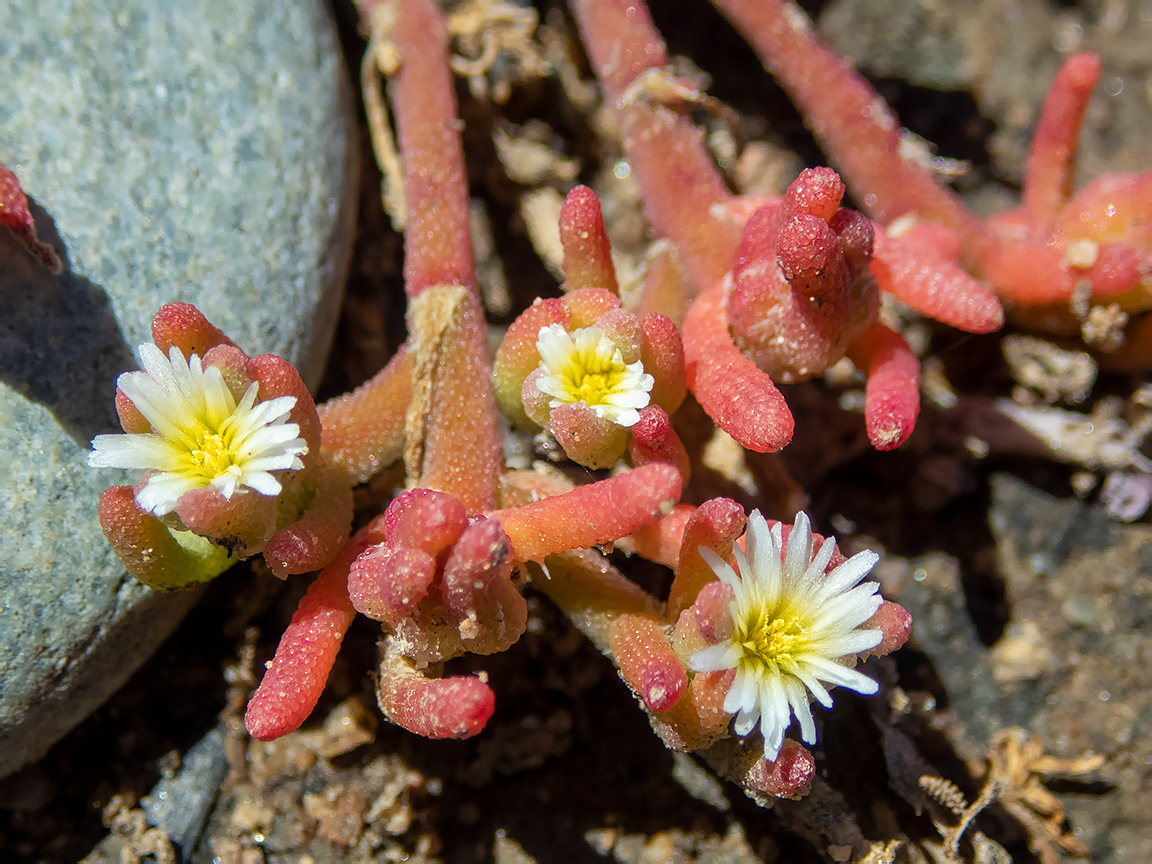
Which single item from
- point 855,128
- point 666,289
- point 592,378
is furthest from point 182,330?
point 855,128

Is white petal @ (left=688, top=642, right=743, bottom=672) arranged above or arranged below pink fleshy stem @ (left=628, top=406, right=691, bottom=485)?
below

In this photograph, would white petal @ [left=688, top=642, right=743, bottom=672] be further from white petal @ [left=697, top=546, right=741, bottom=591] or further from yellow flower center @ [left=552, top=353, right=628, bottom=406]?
yellow flower center @ [left=552, top=353, right=628, bottom=406]

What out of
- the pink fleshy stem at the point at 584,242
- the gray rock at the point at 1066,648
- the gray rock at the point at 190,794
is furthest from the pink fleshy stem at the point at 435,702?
the gray rock at the point at 1066,648

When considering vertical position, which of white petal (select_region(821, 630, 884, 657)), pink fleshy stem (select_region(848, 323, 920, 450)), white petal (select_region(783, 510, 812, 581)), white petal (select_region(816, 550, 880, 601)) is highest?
pink fleshy stem (select_region(848, 323, 920, 450))

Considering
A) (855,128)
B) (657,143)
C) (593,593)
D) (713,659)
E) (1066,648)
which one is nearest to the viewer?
(713,659)

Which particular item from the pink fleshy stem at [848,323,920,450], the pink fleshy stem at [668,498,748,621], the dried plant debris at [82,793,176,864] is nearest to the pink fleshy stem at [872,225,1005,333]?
the pink fleshy stem at [848,323,920,450]

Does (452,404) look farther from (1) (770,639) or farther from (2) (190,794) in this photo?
(2) (190,794)

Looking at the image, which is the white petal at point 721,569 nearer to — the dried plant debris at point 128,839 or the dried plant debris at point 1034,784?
the dried plant debris at point 1034,784
